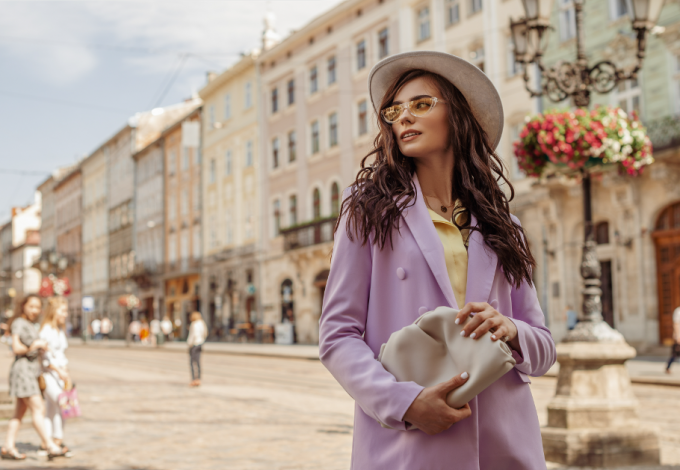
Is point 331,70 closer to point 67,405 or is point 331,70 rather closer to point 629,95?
point 629,95

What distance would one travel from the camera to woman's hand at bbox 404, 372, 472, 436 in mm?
1812

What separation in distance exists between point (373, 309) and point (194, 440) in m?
7.40

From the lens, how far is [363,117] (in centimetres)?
3559

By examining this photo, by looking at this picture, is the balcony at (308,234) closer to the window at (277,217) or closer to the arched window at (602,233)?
the window at (277,217)

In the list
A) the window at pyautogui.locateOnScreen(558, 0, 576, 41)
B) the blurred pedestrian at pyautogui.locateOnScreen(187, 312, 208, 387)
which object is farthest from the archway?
the blurred pedestrian at pyautogui.locateOnScreen(187, 312, 208, 387)

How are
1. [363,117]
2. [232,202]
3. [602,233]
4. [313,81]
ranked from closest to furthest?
[602,233], [363,117], [313,81], [232,202]

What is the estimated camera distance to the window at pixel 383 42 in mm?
34000

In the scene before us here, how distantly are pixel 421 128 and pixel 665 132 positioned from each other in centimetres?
2099

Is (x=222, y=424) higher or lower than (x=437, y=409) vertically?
lower

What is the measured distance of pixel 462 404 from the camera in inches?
71.9

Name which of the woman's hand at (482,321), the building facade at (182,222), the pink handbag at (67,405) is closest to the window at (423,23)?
the building facade at (182,222)

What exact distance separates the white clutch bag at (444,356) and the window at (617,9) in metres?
23.4

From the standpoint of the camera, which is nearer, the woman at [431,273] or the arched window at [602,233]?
the woman at [431,273]

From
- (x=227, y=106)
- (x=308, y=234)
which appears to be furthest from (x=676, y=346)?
(x=227, y=106)
